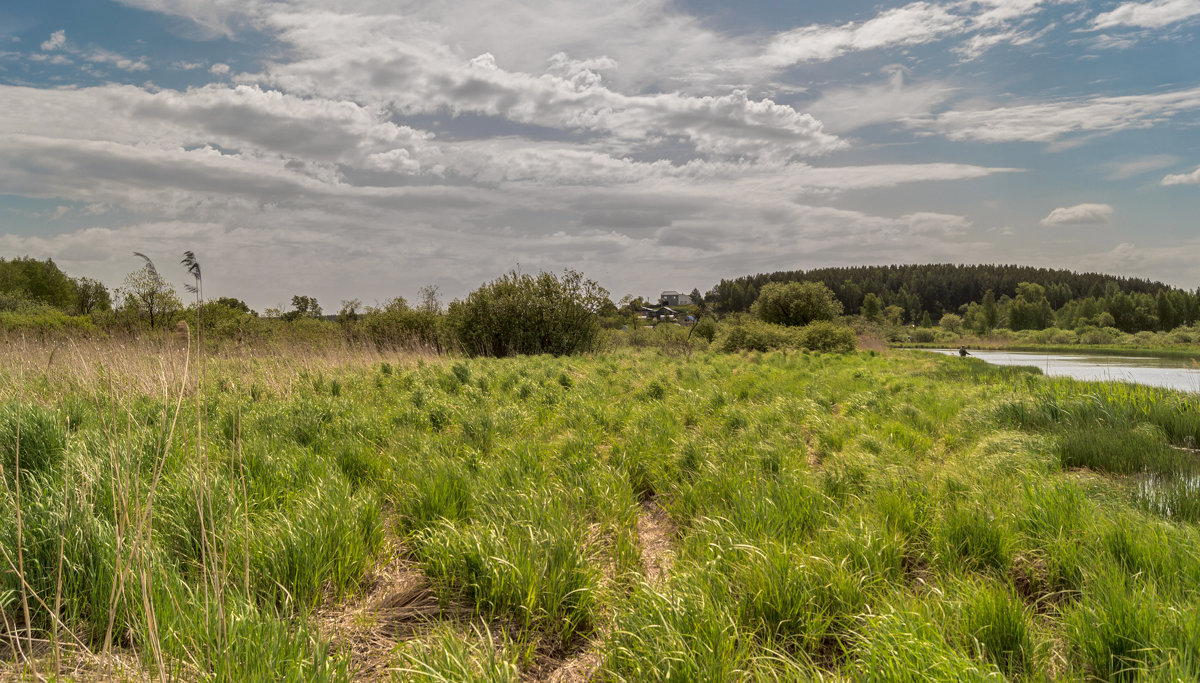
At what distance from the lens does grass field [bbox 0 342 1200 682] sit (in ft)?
6.99

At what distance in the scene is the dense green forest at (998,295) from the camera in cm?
7906

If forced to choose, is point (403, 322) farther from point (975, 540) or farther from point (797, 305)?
point (797, 305)

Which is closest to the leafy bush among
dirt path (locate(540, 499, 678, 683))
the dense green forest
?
the dense green forest

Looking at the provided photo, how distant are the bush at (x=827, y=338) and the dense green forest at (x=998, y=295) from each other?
59387mm

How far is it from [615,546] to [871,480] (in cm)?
219

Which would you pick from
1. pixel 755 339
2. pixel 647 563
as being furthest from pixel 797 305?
pixel 647 563

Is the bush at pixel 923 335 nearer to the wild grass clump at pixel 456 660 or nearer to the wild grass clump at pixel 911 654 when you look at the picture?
the wild grass clump at pixel 911 654

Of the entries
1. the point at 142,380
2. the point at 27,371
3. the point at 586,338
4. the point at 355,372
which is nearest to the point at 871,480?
the point at 142,380

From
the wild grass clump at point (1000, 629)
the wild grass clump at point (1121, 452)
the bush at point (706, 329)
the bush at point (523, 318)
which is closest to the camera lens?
the wild grass clump at point (1000, 629)

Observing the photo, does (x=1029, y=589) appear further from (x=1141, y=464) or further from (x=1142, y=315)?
(x=1142, y=315)

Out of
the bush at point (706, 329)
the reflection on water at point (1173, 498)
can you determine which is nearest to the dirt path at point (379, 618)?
the reflection on water at point (1173, 498)

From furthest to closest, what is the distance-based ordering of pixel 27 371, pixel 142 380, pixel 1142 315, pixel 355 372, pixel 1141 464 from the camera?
pixel 1142 315
pixel 355 372
pixel 27 371
pixel 142 380
pixel 1141 464

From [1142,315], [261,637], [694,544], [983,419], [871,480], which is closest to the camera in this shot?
[261,637]

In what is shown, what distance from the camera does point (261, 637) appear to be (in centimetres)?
216
